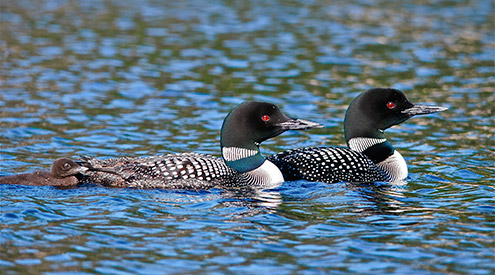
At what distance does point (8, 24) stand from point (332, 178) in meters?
10.5

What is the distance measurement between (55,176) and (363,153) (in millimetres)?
2886

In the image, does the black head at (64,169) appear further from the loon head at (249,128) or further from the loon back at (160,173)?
the loon head at (249,128)

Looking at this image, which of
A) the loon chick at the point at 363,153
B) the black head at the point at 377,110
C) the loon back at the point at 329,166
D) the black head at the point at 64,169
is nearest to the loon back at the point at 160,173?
the black head at the point at 64,169

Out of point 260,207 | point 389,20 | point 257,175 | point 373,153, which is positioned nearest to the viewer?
point 260,207

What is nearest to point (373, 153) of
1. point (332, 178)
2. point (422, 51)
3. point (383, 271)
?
point (332, 178)

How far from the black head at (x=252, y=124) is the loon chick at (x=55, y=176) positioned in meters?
1.28

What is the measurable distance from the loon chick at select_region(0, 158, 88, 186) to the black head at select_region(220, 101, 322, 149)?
4.19 feet

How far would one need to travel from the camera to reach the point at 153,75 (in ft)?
40.6

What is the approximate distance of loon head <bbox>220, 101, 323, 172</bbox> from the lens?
23.3 ft

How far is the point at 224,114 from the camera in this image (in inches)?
408

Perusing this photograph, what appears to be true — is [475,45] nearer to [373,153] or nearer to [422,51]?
[422,51]

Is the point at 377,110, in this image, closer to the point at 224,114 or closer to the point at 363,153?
the point at 363,153

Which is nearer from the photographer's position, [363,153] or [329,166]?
[329,166]

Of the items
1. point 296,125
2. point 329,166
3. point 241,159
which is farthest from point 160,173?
point 329,166
